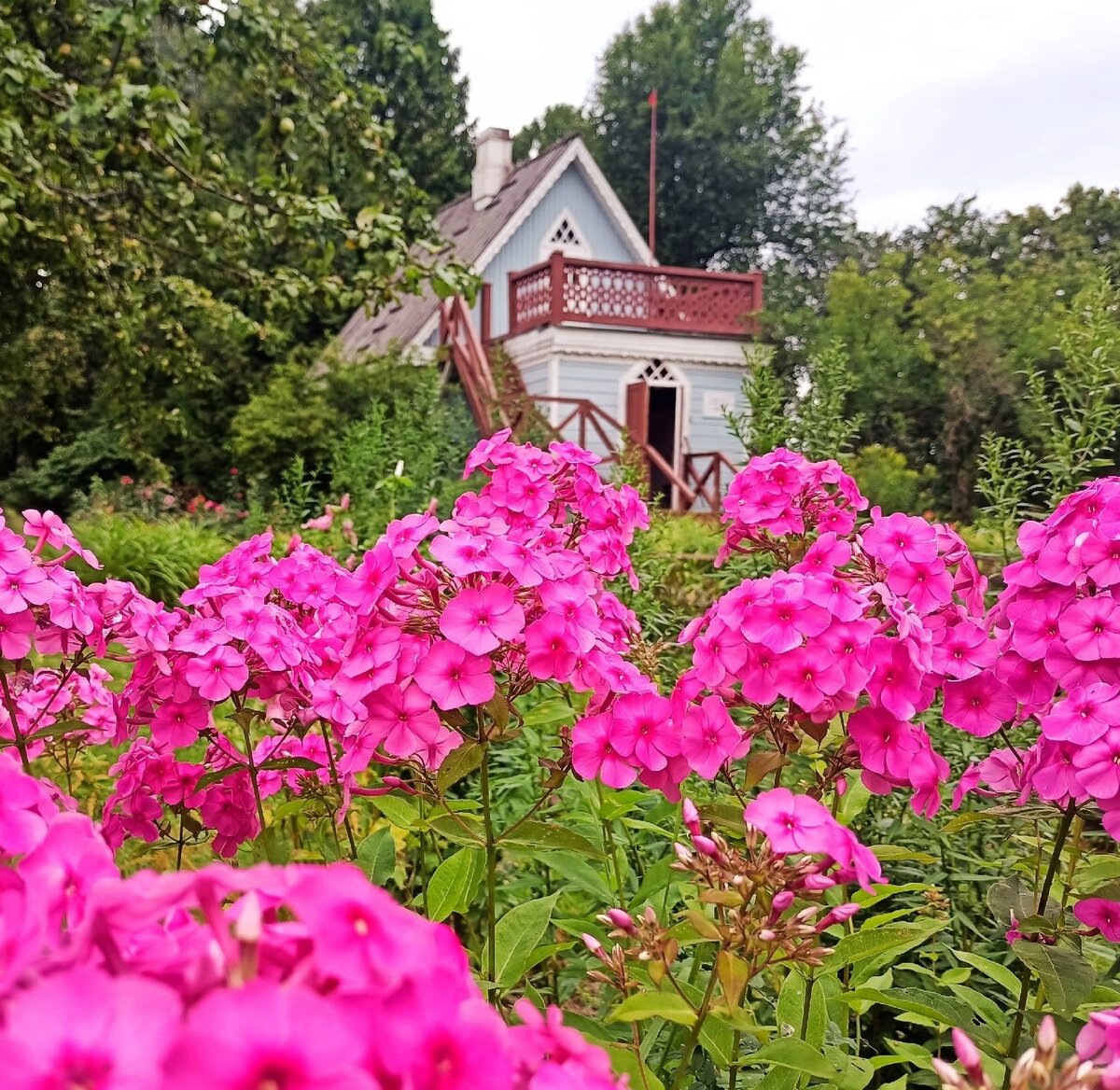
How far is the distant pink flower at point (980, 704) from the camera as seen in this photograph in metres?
1.44

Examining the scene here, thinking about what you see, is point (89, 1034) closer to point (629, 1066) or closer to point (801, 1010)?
point (629, 1066)

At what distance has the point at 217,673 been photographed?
1561 mm

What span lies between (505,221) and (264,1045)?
55.7ft

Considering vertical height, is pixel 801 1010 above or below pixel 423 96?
below

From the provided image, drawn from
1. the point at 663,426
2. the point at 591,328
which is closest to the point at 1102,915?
the point at 591,328

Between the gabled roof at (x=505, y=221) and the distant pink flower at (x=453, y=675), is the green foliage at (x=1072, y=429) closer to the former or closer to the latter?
the distant pink flower at (x=453, y=675)

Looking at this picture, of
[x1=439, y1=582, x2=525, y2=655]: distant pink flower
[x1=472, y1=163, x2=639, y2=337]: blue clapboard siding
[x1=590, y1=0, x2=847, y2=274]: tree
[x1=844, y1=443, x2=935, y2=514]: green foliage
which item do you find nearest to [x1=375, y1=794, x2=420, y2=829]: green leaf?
[x1=439, y1=582, x2=525, y2=655]: distant pink flower

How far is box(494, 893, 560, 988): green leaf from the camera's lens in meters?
1.44

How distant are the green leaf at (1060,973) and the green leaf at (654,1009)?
577 mm

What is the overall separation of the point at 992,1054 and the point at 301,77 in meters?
4.97

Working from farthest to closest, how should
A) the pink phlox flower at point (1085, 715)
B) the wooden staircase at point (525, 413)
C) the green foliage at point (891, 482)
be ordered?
the wooden staircase at point (525, 413)
the green foliage at point (891, 482)
the pink phlox flower at point (1085, 715)

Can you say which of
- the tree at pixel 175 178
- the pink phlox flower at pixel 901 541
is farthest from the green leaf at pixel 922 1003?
the tree at pixel 175 178

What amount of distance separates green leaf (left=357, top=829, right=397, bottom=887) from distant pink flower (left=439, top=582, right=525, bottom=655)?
592 millimetres

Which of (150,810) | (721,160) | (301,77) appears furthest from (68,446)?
(721,160)
